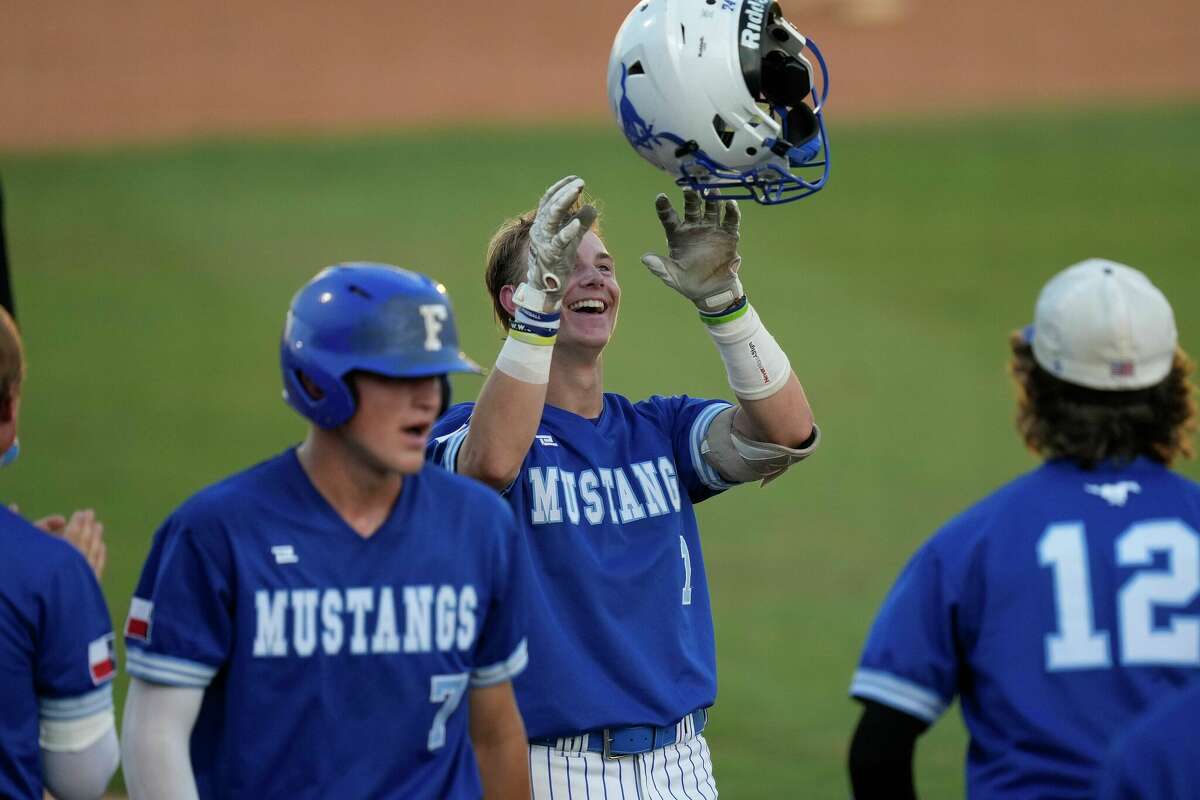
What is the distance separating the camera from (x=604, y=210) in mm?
11164

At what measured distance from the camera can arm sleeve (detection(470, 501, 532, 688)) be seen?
2781 mm

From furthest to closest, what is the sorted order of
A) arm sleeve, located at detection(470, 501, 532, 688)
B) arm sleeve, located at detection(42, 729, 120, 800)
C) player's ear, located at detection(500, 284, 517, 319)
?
player's ear, located at detection(500, 284, 517, 319) → arm sleeve, located at detection(470, 501, 532, 688) → arm sleeve, located at detection(42, 729, 120, 800)

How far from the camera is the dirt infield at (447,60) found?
16.4 m

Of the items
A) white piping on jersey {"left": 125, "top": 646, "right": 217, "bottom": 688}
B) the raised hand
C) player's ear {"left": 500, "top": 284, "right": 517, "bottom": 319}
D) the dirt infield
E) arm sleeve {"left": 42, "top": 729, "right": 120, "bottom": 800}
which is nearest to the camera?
white piping on jersey {"left": 125, "top": 646, "right": 217, "bottom": 688}

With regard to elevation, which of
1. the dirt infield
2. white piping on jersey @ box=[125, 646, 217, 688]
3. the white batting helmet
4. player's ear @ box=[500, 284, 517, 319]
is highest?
the dirt infield

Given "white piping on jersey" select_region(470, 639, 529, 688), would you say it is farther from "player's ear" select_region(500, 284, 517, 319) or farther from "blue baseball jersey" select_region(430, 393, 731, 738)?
"player's ear" select_region(500, 284, 517, 319)

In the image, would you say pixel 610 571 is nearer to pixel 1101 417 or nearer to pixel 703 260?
pixel 703 260

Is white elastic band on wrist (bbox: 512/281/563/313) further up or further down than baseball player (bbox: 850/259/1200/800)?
further up

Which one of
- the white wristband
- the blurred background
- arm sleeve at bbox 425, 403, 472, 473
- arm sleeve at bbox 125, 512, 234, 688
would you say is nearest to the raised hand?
arm sleeve at bbox 125, 512, 234, 688

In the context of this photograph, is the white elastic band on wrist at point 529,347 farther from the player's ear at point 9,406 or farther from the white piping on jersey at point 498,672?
the player's ear at point 9,406

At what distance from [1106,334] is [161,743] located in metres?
1.56

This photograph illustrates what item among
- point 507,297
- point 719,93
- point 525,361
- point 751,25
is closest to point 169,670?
point 525,361

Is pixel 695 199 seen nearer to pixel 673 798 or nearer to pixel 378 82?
pixel 673 798

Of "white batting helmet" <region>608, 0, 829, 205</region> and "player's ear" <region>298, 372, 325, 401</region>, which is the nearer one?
"player's ear" <region>298, 372, 325, 401</region>
